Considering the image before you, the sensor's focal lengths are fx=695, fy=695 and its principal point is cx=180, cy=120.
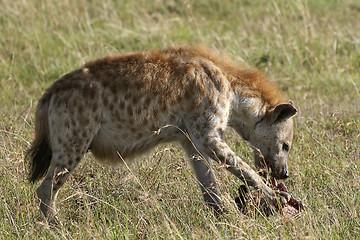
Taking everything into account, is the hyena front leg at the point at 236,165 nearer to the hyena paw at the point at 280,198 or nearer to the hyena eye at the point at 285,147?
the hyena paw at the point at 280,198

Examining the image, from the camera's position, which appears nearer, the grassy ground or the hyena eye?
the grassy ground

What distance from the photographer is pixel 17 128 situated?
630 cm

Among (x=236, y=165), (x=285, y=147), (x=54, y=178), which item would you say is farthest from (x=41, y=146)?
(x=285, y=147)

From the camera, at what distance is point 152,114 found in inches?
196

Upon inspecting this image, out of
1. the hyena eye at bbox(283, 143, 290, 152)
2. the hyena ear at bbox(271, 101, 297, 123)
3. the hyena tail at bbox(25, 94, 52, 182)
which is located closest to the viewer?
the hyena tail at bbox(25, 94, 52, 182)

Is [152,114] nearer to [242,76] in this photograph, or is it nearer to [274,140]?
[242,76]

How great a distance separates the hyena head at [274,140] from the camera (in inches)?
206

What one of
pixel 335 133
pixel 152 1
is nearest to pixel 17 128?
pixel 335 133

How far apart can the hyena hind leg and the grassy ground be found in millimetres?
114

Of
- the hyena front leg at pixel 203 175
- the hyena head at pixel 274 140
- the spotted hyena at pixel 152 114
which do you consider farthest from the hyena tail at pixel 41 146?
the hyena head at pixel 274 140

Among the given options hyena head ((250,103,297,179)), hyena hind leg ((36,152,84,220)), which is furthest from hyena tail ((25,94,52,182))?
hyena head ((250,103,297,179))

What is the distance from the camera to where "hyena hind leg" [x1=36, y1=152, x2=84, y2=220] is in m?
4.73

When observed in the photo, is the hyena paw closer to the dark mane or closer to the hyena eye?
the hyena eye

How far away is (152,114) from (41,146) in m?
0.81
